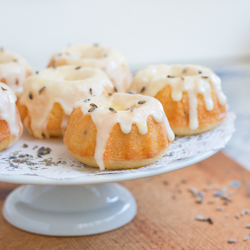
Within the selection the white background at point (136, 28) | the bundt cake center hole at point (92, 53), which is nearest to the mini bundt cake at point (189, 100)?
the bundt cake center hole at point (92, 53)

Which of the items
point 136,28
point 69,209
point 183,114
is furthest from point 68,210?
point 136,28

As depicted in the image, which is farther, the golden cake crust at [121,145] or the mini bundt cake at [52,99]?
the mini bundt cake at [52,99]

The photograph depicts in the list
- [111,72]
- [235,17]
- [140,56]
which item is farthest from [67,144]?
[235,17]

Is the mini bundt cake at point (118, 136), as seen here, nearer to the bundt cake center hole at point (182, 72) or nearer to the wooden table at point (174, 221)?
the wooden table at point (174, 221)

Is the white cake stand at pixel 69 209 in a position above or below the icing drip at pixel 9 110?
below

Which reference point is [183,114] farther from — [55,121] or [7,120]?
[7,120]

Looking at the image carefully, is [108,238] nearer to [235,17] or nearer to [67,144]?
[67,144]
